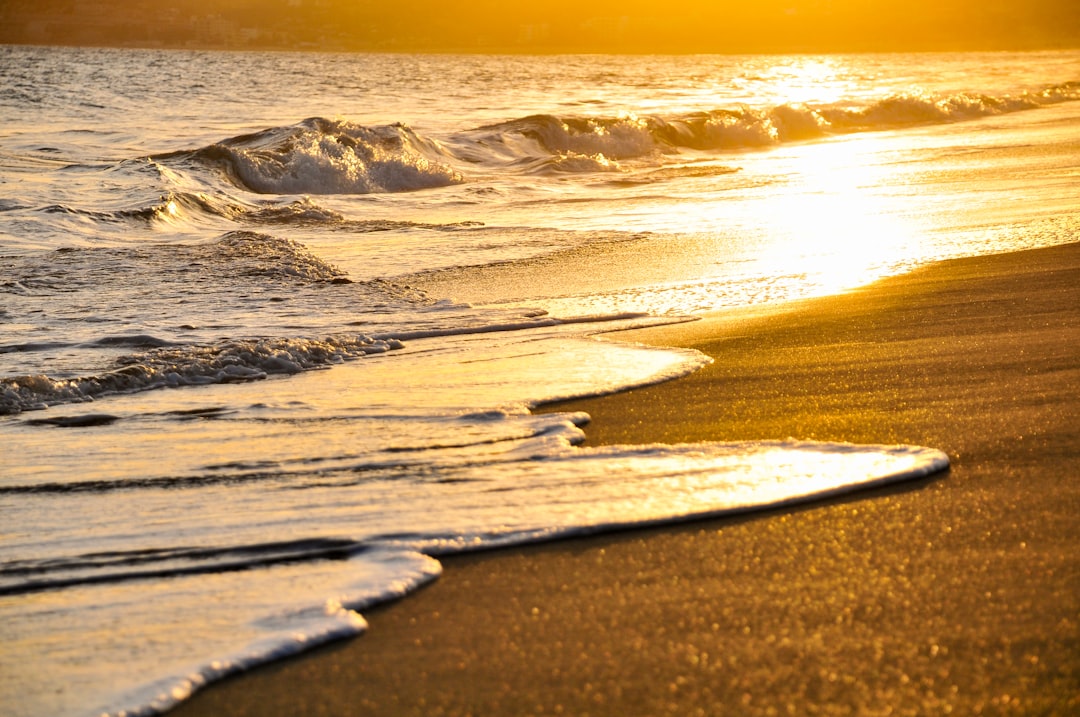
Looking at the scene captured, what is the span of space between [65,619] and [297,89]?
1314 inches

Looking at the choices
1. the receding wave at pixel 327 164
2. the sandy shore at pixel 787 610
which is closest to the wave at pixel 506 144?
the receding wave at pixel 327 164

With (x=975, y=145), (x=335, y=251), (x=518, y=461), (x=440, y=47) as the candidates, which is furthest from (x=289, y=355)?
(x=440, y=47)

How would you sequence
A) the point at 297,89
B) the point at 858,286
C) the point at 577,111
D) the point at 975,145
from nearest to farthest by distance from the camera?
1. the point at 858,286
2. the point at 975,145
3. the point at 577,111
4. the point at 297,89

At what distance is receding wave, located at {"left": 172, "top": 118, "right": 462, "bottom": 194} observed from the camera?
13.4 m

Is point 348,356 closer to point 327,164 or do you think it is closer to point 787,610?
point 787,610

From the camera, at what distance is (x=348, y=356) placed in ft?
14.8

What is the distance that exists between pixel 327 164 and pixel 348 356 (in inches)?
387

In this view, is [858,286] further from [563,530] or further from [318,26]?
[318,26]

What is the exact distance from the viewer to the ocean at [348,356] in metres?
2.28

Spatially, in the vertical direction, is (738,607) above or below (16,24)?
below

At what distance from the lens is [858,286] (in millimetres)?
5562

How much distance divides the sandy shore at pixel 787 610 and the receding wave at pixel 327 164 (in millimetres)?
10801

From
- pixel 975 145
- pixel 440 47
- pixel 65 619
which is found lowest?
pixel 65 619

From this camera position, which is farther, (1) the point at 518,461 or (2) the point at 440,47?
(2) the point at 440,47
